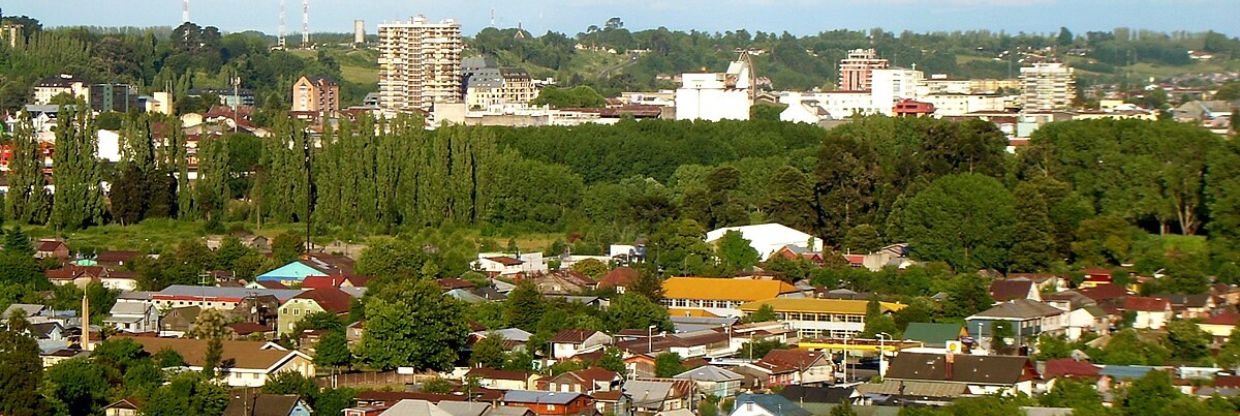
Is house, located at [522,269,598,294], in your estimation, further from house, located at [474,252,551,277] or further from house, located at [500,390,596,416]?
house, located at [500,390,596,416]

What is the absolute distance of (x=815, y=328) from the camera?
58.6 ft

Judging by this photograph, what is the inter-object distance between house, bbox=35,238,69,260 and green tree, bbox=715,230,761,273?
6.57 m

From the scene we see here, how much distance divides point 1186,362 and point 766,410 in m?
3.90

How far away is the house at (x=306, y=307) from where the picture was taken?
685 inches

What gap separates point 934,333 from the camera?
16.8 meters

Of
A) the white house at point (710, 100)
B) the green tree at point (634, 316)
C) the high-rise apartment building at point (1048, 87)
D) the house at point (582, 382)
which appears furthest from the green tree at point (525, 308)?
the high-rise apartment building at point (1048, 87)

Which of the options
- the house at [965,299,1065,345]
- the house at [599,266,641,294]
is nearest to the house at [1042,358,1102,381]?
the house at [965,299,1065,345]

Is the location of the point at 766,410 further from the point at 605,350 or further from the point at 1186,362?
the point at 1186,362

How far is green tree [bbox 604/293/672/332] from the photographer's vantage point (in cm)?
1728

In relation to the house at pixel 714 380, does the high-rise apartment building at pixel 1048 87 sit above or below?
above

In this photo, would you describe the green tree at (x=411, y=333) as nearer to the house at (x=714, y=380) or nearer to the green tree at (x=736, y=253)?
the house at (x=714, y=380)

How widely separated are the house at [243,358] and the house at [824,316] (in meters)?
4.36

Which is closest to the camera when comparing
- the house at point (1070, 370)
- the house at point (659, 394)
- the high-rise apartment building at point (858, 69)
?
the house at point (659, 394)

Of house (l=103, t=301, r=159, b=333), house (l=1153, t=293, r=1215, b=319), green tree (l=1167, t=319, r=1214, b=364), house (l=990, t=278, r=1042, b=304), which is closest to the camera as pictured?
green tree (l=1167, t=319, r=1214, b=364)
